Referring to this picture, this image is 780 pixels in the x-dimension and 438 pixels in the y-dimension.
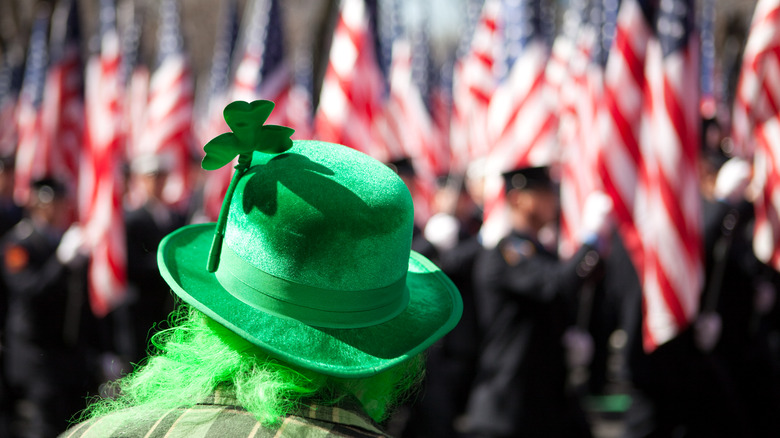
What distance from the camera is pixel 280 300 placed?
133 centimetres

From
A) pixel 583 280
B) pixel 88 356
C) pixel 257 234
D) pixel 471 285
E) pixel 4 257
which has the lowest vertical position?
pixel 88 356

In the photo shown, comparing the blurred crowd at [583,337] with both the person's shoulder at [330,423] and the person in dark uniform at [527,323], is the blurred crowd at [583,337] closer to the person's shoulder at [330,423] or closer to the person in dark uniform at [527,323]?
the person in dark uniform at [527,323]

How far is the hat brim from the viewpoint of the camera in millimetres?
1286

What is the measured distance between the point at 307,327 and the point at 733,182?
199 inches

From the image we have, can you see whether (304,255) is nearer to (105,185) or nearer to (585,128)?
(585,128)

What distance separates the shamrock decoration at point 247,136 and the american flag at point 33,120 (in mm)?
8796

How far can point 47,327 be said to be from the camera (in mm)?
6113

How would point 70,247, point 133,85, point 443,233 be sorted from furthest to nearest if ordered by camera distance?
point 133,85
point 70,247
point 443,233

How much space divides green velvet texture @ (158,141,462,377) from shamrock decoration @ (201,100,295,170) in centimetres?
3

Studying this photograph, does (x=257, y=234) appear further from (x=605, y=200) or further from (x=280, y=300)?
(x=605, y=200)

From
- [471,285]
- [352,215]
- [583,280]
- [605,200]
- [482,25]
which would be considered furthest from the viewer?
[482,25]

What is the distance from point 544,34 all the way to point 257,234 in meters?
5.87

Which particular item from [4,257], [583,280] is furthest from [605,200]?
[4,257]

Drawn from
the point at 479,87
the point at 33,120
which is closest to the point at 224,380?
the point at 479,87
